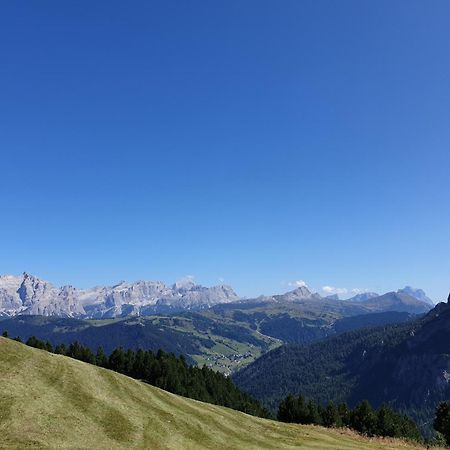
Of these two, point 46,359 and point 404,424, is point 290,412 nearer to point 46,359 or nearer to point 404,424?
point 404,424

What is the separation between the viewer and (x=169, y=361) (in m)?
152

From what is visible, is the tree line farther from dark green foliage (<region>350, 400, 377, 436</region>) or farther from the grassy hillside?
the grassy hillside

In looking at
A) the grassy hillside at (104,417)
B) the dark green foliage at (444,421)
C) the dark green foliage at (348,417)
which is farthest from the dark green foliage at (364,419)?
the grassy hillside at (104,417)

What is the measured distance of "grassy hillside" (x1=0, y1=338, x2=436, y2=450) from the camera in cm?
3944

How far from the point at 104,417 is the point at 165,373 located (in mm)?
100838

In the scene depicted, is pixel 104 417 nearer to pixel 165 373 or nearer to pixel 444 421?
pixel 444 421

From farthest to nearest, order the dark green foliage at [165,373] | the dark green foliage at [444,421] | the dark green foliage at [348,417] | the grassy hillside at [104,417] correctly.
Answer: the dark green foliage at [165,373]
the dark green foliage at [348,417]
the dark green foliage at [444,421]
the grassy hillside at [104,417]

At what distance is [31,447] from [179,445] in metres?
15.7

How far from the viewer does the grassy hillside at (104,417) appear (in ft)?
129

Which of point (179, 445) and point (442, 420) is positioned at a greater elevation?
point (179, 445)

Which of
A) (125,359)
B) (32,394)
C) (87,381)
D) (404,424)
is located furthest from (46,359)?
(404,424)

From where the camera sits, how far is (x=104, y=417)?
45.8 meters

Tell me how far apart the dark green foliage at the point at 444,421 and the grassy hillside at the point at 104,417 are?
77.4 ft

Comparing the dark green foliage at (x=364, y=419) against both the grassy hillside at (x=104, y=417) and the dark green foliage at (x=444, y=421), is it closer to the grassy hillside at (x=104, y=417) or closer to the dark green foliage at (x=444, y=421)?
the dark green foliage at (x=444, y=421)
